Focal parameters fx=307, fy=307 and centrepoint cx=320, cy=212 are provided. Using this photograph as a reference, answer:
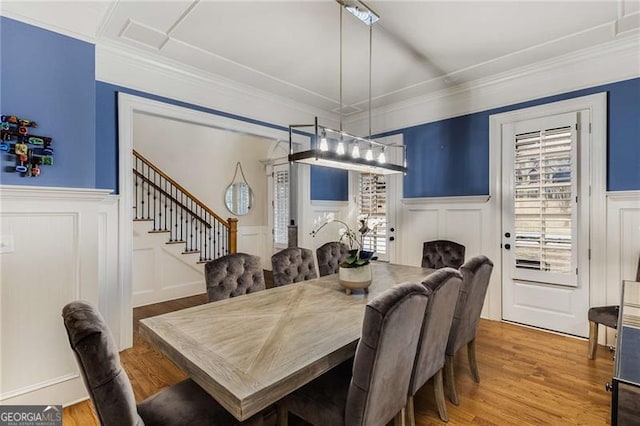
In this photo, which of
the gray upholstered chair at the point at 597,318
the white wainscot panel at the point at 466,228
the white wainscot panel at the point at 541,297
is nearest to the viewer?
the gray upholstered chair at the point at 597,318

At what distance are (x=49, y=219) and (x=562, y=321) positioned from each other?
471 cm

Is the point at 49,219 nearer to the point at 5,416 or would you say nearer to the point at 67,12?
the point at 5,416

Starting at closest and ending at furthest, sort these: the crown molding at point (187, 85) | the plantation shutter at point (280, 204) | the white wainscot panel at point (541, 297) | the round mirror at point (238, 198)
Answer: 1. the crown molding at point (187, 85)
2. the white wainscot panel at point (541, 297)
3. the plantation shutter at point (280, 204)
4. the round mirror at point (238, 198)

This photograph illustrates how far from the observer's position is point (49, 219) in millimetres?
2061

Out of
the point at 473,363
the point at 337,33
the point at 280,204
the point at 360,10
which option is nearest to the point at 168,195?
the point at 280,204

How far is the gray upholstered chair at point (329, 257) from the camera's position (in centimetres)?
321

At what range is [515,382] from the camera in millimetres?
2379

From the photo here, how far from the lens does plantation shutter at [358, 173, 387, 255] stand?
476 centimetres

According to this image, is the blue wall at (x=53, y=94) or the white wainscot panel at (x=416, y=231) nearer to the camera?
the blue wall at (x=53, y=94)

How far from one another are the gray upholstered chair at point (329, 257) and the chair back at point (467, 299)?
1.33 m

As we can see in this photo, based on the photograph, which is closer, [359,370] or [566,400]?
[359,370]

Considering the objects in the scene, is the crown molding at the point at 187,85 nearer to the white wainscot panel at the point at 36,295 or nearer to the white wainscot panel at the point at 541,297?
the white wainscot panel at the point at 36,295

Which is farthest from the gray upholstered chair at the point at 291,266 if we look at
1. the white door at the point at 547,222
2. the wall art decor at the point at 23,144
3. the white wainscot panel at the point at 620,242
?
the white wainscot panel at the point at 620,242

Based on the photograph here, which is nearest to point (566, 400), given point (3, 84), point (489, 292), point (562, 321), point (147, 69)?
point (562, 321)
